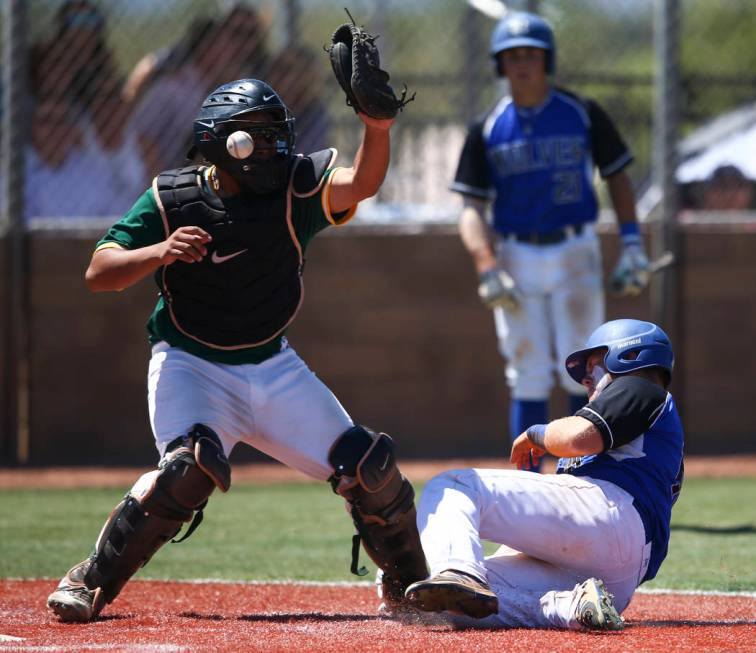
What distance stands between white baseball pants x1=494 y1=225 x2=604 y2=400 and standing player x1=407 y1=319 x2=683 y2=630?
2.62m

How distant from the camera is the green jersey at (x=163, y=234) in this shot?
4500mm

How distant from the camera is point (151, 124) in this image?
31.2 feet

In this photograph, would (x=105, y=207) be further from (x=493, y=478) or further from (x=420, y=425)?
(x=493, y=478)

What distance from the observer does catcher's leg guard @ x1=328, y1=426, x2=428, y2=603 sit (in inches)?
171

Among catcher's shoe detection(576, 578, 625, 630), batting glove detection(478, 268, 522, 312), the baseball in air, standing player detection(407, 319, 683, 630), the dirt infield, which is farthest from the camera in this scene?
the dirt infield

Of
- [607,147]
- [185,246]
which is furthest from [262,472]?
[185,246]

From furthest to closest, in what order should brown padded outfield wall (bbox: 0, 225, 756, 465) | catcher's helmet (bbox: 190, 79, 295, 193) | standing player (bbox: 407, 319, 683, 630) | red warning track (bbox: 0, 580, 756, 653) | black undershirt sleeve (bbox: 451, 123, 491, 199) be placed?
1. brown padded outfield wall (bbox: 0, 225, 756, 465)
2. black undershirt sleeve (bbox: 451, 123, 491, 199)
3. catcher's helmet (bbox: 190, 79, 295, 193)
4. standing player (bbox: 407, 319, 683, 630)
5. red warning track (bbox: 0, 580, 756, 653)

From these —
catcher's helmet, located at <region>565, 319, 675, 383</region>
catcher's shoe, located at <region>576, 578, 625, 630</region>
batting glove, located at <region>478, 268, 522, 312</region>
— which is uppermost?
catcher's helmet, located at <region>565, 319, 675, 383</region>

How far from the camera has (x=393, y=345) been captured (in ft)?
31.4

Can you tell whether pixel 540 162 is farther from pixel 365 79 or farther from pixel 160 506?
pixel 160 506

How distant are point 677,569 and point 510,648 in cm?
228

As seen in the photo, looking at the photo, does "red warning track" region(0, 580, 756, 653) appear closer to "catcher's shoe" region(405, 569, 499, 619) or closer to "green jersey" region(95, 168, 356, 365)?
"catcher's shoe" region(405, 569, 499, 619)

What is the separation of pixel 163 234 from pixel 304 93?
5.24 meters

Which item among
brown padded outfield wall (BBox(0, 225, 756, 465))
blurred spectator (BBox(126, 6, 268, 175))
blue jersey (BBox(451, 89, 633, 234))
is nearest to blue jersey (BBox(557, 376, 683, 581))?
blue jersey (BBox(451, 89, 633, 234))
